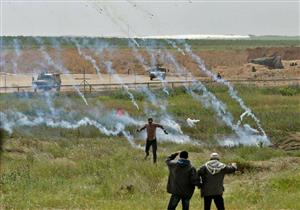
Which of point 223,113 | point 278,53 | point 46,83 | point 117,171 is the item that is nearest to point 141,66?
point 278,53

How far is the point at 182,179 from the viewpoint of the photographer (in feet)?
43.7

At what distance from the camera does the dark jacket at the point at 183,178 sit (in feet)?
43.5

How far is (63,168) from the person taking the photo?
21.8 metres

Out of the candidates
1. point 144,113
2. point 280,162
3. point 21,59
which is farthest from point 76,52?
point 280,162

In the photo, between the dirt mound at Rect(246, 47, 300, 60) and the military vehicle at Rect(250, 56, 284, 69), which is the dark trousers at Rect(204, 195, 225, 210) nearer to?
the military vehicle at Rect(250, 56, 284, 69)

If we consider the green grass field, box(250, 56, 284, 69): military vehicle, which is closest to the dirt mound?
box(250, 56, 284, 69): military vehicle

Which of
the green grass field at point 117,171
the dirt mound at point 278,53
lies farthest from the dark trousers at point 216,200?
the dirt mound at point 278,53

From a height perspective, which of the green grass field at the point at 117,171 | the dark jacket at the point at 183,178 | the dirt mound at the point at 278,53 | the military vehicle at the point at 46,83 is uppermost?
the dirt mound at the point at 278,53

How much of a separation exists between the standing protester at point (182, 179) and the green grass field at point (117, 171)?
2.82 metres

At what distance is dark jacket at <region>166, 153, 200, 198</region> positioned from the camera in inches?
522

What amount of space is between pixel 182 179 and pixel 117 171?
7.87 metres

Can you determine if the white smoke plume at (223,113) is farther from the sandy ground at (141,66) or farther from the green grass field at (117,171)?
the sandy ground at (141,66)

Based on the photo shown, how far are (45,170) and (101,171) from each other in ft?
5.57

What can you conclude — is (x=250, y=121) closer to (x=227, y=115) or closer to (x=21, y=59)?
(x=227, y=115)
